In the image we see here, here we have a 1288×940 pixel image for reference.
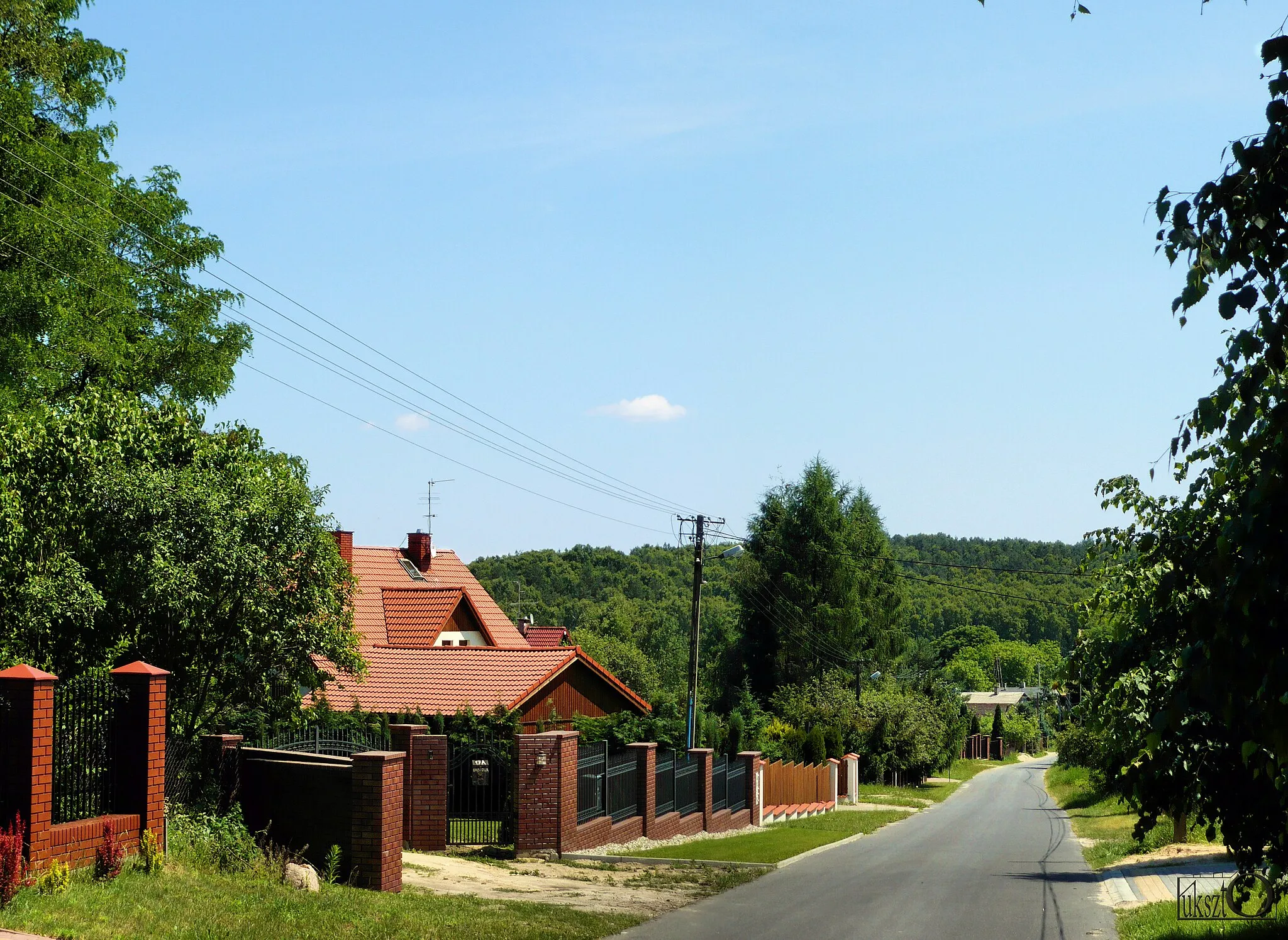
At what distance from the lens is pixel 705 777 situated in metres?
27.2

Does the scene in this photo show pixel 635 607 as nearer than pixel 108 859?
No

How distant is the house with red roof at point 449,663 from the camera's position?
2753cm

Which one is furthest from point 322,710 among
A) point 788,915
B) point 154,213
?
point 154,213

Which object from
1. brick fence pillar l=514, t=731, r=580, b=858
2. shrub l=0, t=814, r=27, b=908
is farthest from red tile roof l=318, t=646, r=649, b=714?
shrub l=0, t=814, r=27, b=908

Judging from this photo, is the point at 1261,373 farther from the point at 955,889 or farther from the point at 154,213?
the point at 154,213

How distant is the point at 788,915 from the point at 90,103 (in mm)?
20444

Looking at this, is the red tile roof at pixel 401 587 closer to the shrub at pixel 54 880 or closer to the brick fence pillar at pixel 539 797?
the brick fence pillar at pixel 539 797

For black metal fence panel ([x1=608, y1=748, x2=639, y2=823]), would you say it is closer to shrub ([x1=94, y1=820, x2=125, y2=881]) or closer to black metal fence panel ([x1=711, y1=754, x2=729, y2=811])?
black metal fence panel ([x1=711, y1=754, x2=729, y2=811])

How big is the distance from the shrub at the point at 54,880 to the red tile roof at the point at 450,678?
15.3m

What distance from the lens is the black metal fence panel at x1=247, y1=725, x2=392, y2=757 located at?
19141 millimetres

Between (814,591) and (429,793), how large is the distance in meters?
55.6

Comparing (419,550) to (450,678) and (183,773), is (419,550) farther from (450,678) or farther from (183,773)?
(183,773)

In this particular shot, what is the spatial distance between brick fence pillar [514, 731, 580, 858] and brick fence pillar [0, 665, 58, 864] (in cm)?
910

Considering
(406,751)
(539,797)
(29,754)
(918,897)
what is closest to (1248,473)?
(29,754)
